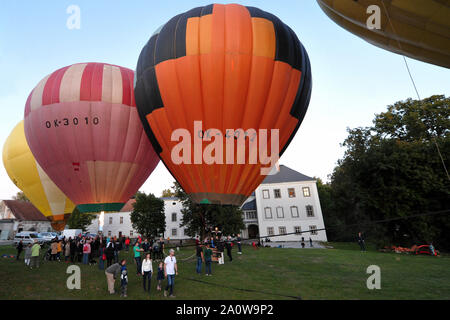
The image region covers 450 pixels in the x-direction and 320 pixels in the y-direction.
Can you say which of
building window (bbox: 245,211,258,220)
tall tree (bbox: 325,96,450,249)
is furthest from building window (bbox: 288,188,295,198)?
tall tree (bbox: 325,96,450,249)

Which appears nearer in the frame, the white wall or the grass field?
the grass field

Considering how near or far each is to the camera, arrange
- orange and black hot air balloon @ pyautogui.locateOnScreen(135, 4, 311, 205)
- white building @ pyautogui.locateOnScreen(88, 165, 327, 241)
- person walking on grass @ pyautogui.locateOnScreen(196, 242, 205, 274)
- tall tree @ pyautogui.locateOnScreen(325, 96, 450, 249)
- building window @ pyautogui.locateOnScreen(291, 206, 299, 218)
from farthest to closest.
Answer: building window @ pyautogui.locateOnScreen(291, 206, 299, 218) → white building @ pyautogui.locateOnScreen(88, 165, 327, 241) → tall tree @ pyautogui.locateOnScreen(325, 96, 450, 249) → person walking on grass @ pyautogui.locateOnScreen(196, 242, 205, 274) → orange and black hot air balloon @ pyautogui.locateOnScreen(135, 4, 311, 205)

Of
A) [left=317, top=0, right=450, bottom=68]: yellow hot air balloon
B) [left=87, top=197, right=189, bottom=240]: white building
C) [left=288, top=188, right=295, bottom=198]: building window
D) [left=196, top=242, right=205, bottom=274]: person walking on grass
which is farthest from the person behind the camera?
[left=87, top=197, right=189, bottom=240]: white building

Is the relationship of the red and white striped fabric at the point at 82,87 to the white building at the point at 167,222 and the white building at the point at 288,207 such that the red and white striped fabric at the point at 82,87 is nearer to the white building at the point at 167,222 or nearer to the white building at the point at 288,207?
the white building at the point at 288,207

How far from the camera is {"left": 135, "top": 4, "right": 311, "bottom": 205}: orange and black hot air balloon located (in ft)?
27.9

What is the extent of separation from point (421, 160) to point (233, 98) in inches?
814

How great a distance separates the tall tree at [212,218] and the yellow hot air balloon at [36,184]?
39.5 feet

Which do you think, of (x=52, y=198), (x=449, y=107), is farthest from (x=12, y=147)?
(x=449, y=107)

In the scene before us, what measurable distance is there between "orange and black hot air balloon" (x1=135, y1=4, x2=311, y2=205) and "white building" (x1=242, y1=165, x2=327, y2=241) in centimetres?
2881

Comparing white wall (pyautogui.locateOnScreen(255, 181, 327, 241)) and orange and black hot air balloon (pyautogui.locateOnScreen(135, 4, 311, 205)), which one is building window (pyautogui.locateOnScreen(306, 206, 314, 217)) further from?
orange and black hot air balloon (pyautogui.locateOnScreen(135, 4, 311, 205))

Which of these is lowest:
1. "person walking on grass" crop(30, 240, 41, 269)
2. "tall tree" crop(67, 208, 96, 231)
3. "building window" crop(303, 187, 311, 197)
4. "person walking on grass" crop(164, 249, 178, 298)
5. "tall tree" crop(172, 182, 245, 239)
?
"person walking on grass" crop(164, 249, 178, 298)

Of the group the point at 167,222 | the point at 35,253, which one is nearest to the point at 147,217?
the point at 167,222

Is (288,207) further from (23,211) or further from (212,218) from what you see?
(23,211)
